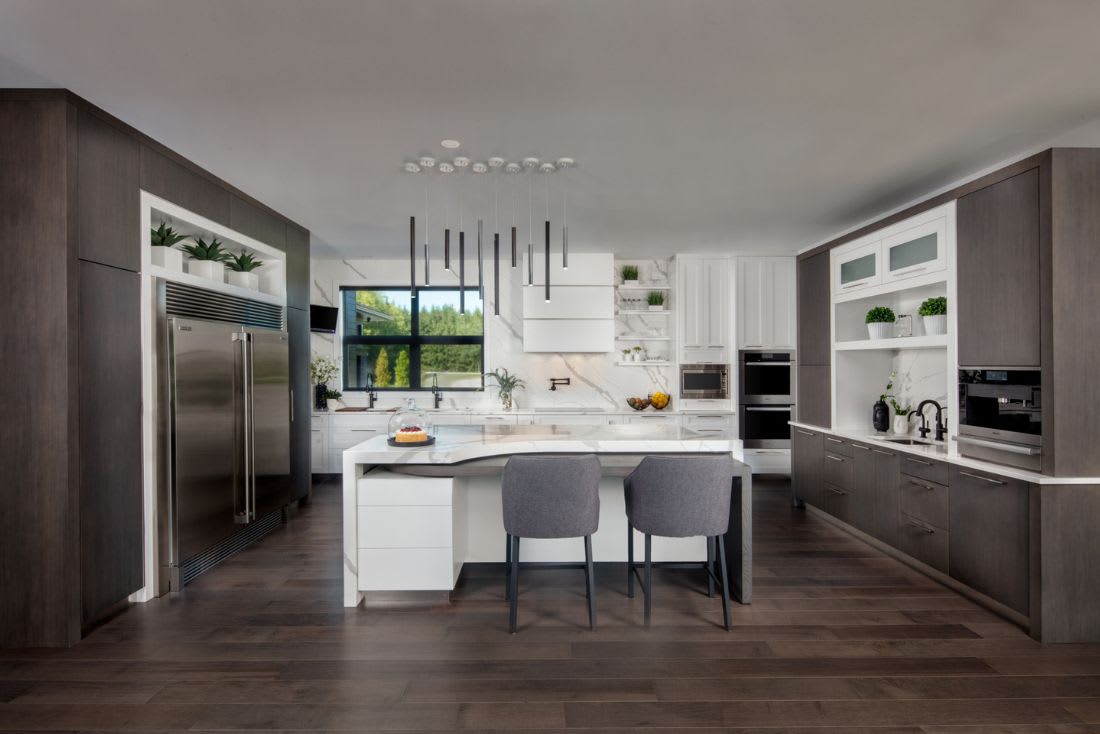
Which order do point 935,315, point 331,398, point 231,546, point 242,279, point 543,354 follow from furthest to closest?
point 543,354 < point 331,398 < point 242,279 < point 231,546 < point 935,315

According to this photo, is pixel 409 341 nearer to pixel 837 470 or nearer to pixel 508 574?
pixel 508 574

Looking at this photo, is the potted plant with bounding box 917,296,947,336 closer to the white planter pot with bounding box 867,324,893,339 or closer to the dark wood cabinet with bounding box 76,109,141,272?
the white planter pot with bounding box 867,324,893,339

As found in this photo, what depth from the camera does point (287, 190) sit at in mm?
4055

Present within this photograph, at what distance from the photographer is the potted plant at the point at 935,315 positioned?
3594mm

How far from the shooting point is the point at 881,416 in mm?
4414

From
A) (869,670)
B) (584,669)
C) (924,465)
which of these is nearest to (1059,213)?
(924,465)

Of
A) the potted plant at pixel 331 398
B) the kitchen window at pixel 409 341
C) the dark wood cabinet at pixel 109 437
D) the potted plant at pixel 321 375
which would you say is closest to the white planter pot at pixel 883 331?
the kitchen window at pixel 409 341

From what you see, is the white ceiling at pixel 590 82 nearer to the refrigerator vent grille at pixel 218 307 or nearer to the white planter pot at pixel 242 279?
the white planter pot at pixel 242 279

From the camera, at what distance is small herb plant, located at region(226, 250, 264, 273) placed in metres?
4.21

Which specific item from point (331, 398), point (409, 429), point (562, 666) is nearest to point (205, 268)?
point (409, 429)

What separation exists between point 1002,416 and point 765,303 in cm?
347

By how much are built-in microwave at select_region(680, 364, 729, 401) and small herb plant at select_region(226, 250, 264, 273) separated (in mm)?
4343

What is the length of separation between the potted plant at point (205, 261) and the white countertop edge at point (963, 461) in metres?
4.71

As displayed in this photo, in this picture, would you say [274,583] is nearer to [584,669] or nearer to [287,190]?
[584,669]
